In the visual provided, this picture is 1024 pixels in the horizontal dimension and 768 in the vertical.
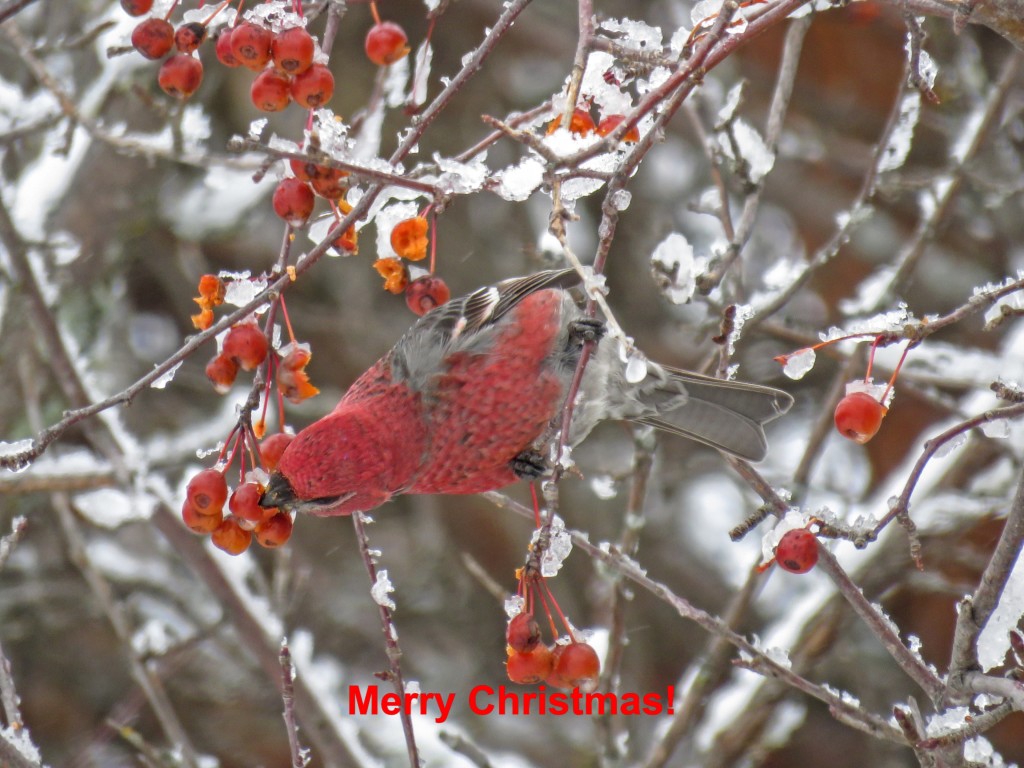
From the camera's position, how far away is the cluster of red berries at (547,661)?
1.88 meters

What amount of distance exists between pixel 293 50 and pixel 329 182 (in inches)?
9.5

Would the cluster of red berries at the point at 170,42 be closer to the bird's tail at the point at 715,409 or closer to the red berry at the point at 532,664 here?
the red berry at the point at 532,664

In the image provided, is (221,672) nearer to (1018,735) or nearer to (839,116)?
(1018,735)

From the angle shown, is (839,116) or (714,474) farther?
(839,116)

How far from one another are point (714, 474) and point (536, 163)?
3.74 m

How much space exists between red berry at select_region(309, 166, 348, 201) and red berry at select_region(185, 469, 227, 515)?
543 millimetres

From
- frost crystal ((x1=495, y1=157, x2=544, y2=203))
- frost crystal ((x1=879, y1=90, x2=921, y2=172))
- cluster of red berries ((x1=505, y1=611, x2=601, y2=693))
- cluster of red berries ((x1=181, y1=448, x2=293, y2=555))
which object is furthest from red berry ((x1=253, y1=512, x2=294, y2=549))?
frost crystal ((x1=879, y1=90, x2=921, y2=172))

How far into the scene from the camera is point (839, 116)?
5.92 m

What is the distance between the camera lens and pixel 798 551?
1.86m

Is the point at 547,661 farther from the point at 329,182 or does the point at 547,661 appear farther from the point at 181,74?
the point at 181,74

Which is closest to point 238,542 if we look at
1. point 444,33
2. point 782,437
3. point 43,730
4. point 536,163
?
point 536,163

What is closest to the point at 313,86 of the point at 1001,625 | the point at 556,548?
the point at 556,548

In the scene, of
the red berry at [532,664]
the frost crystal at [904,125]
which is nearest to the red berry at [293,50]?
the red berry at [532,664]

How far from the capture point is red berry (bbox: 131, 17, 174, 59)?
194 cm
